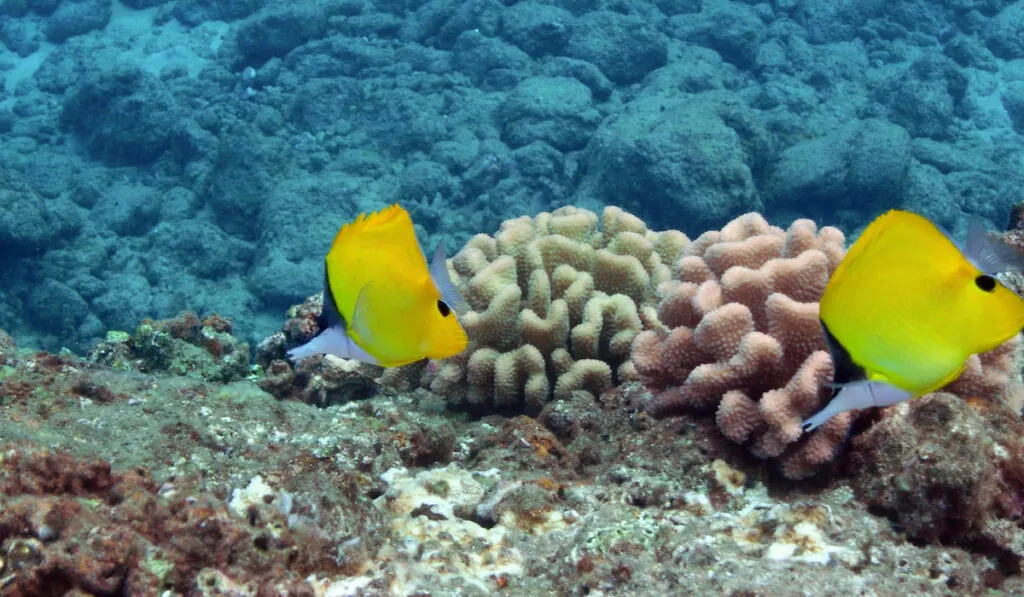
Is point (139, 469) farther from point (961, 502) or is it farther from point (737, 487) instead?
point (961, 502)

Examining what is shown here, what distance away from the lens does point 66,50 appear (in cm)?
1994

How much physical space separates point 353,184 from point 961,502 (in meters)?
12.4

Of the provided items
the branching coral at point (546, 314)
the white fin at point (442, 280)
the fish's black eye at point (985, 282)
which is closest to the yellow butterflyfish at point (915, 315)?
the fish's black eye at point (985, 282)

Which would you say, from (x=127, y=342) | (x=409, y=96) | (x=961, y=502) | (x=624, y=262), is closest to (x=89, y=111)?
(x=409, y=96)

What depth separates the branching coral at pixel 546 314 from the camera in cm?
367

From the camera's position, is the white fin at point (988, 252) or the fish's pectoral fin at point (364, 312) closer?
the white fin at point (988, 252)

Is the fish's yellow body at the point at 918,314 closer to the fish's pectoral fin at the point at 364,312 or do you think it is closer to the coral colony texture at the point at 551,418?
the coral colony texture at the point at 551,418

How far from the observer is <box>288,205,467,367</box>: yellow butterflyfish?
1.46 m

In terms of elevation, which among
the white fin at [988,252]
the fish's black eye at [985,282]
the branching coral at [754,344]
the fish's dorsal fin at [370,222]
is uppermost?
the white fin at [988,252]

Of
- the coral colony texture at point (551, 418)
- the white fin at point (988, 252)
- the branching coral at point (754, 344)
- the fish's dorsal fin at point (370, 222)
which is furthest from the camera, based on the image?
the branching coral at point (754, 344)

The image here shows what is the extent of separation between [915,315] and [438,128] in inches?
546

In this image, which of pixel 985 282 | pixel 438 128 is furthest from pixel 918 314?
pixel 438 128

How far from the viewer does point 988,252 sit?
1184mm

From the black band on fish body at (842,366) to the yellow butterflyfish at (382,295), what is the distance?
80 centimetres
